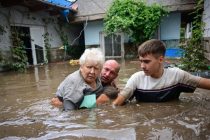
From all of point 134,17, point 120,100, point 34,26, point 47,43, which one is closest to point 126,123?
point 120,100

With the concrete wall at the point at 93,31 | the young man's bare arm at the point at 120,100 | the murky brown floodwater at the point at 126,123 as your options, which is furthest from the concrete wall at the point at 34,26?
Answer: the young man's bare arm at the point at 120,100

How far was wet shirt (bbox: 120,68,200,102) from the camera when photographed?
9.95 ft

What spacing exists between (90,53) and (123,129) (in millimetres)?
1265

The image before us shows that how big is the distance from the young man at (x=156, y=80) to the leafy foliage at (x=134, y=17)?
10.9 meters

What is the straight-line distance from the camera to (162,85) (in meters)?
3.06

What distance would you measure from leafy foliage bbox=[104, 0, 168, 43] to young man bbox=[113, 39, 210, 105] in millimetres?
10935

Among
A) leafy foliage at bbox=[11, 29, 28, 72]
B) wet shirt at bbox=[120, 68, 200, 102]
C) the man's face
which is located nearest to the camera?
wet shirt at bbox=[120, 68, 200, 102]

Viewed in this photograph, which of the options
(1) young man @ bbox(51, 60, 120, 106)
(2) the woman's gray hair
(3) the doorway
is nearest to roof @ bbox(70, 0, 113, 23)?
(3) the doorway

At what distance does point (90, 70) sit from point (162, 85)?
97cm

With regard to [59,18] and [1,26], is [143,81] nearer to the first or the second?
[1,26]

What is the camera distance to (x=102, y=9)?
16250 millimetres

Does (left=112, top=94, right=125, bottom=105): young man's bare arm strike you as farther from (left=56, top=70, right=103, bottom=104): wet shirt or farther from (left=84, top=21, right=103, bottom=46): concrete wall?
(left=84, top=21, right=103, bottom=46): concrete wall

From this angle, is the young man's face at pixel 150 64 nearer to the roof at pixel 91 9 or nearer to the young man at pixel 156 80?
the young man at pixel 156 80

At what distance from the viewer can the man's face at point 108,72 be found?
11.7 ft
